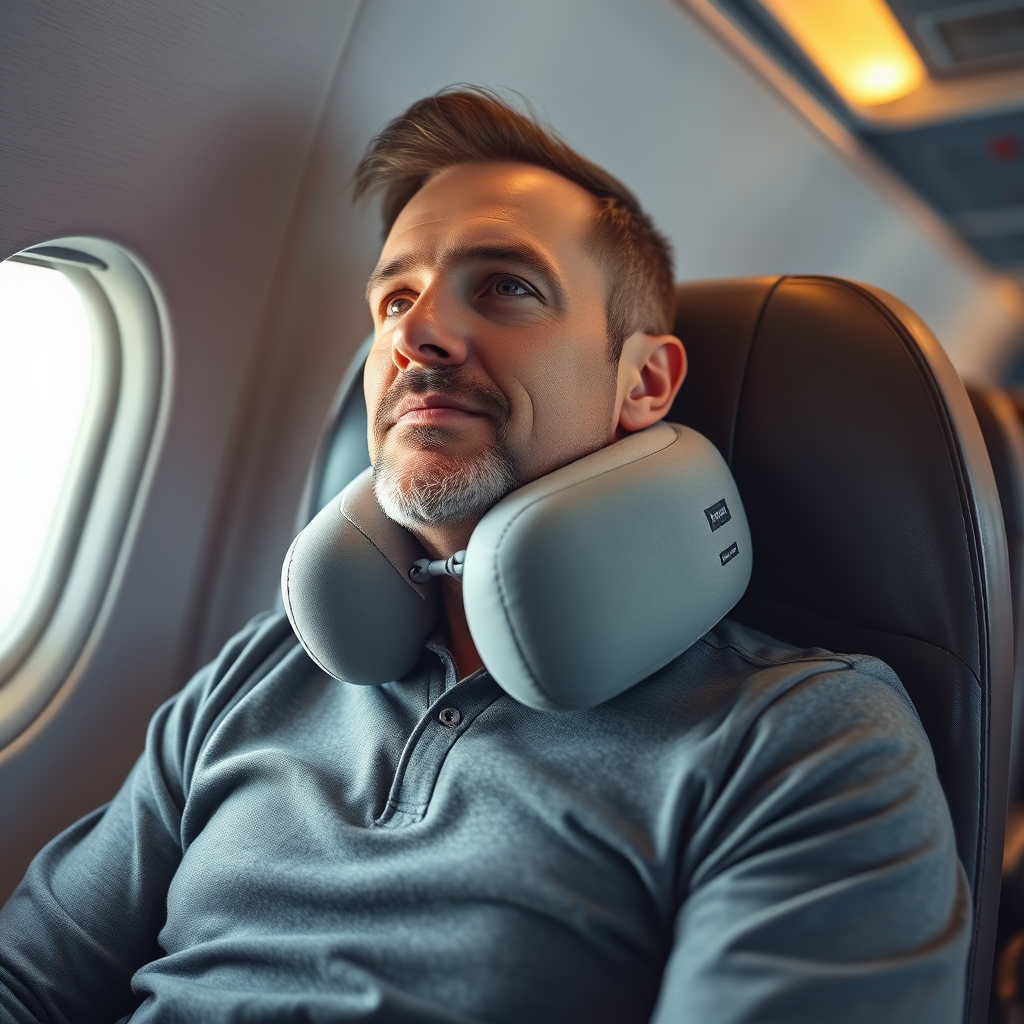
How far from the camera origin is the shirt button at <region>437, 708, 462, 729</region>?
119cm

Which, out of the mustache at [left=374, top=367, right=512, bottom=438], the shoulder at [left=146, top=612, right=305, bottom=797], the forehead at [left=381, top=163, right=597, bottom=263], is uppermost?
the forehead at [left=381, top=163, right=597, bottom=263]

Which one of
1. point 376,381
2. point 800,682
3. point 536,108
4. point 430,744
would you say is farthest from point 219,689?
point 536,108

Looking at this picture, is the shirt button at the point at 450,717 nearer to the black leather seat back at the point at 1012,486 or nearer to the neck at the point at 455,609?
the neck at the point at 455,609

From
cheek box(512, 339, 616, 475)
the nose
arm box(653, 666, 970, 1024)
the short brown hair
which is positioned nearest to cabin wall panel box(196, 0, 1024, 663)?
the short brown hair

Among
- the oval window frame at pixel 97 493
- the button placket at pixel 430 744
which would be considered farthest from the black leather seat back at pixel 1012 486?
the oval window frame at pixel 97 493

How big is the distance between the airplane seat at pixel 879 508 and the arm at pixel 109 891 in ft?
2.86

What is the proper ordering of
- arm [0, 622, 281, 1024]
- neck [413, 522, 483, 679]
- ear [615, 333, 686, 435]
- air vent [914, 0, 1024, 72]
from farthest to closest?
air vent [914, 0, 1024, 72] → ear [615, 333, 686, 435] → neck [413, 522, 483, 679] → arm [0, 622, 281, 1024]

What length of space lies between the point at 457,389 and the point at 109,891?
35.1 inches

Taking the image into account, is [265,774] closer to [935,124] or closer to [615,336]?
[615,336]

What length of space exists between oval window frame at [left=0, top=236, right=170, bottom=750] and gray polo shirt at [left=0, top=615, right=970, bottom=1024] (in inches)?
20.7

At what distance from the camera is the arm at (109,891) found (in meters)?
1.24

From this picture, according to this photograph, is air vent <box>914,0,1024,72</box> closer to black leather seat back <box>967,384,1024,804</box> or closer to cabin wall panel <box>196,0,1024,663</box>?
cabin wall panel <box>196,0,1024,663</box>

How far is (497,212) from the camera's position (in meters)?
1.40

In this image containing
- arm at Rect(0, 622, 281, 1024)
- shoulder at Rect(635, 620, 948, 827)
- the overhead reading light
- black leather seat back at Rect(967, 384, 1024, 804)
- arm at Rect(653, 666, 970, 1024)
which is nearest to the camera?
arm at Rect(653, 666, 970, 1024)
